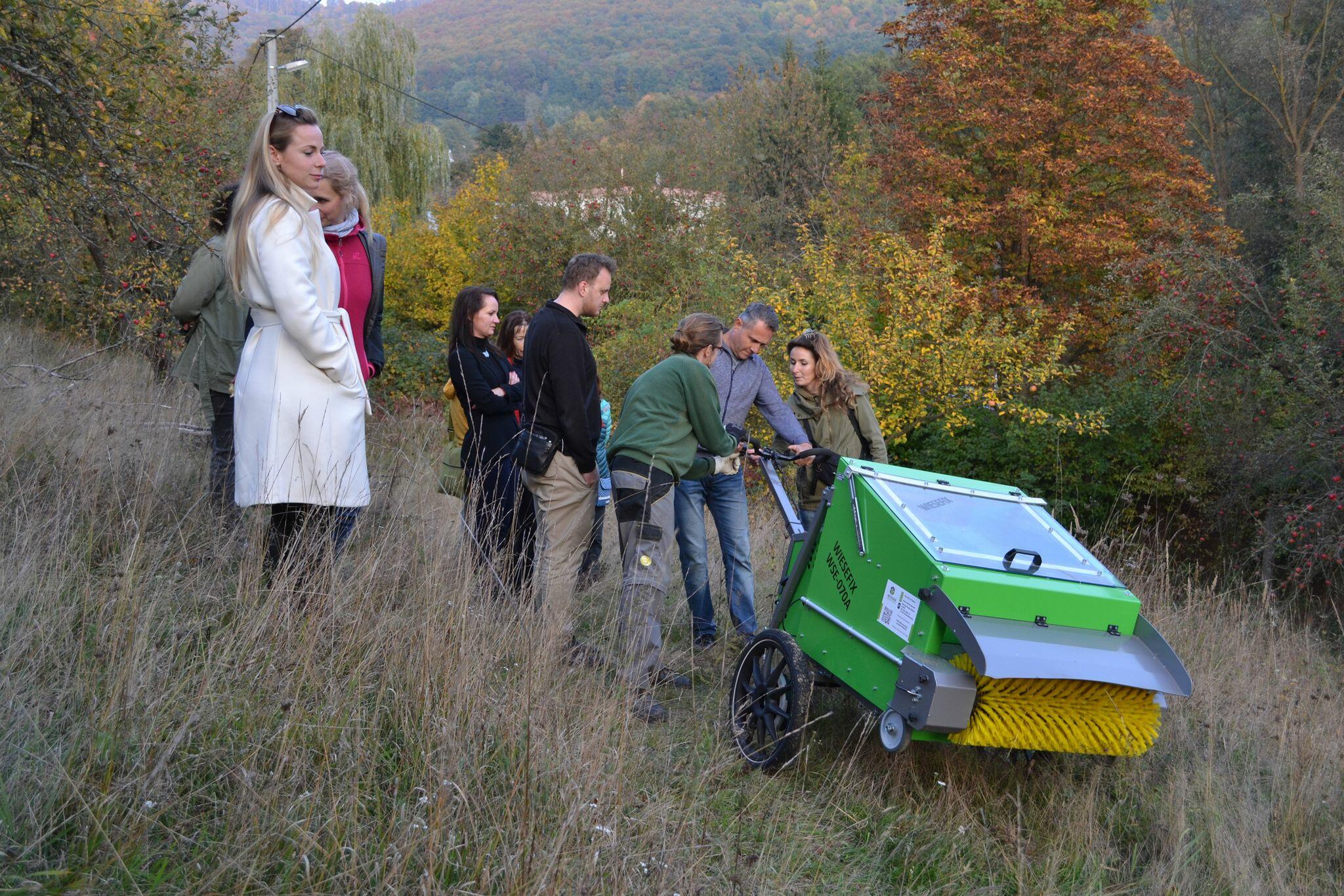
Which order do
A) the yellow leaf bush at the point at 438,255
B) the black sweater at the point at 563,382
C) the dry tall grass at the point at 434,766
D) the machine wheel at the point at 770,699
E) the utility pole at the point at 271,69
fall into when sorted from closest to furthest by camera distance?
the dry tall grass at the point at 434,766, the machine wheel at the point at 770,699, the black sweater at the point at 563,382, the utility pole at the point at 271,69, the yellow leaf bush at the point at 438,255

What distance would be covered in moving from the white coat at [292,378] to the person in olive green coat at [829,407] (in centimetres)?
328

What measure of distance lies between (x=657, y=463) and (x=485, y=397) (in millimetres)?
1266

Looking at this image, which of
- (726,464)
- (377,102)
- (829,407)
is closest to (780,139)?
(377,102)

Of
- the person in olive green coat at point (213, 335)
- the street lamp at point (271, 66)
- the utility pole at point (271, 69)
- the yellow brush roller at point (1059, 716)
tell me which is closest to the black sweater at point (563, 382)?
the person in olive green coat at point (213, 335)

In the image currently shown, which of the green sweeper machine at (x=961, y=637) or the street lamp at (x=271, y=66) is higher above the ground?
the street lamp at (x=271, y=66)

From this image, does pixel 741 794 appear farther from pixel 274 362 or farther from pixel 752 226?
pixel 752 226

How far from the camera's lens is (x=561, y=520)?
5203mm

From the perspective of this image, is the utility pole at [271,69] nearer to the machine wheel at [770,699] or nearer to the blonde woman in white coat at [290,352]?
the blonde woman in white coat at [290,352]

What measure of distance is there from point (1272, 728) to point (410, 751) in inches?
160

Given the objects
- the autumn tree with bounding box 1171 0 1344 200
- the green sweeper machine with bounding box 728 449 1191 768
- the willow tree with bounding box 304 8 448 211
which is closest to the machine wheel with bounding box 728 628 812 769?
the green sweeper machine with bounding box 728 449 1191 768

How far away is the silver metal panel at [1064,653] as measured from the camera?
3637 mm

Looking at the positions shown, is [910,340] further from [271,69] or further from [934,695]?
[271,69]

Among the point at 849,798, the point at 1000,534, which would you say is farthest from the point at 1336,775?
the point at 849,798

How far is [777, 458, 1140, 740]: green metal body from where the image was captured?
3852 millimetres
